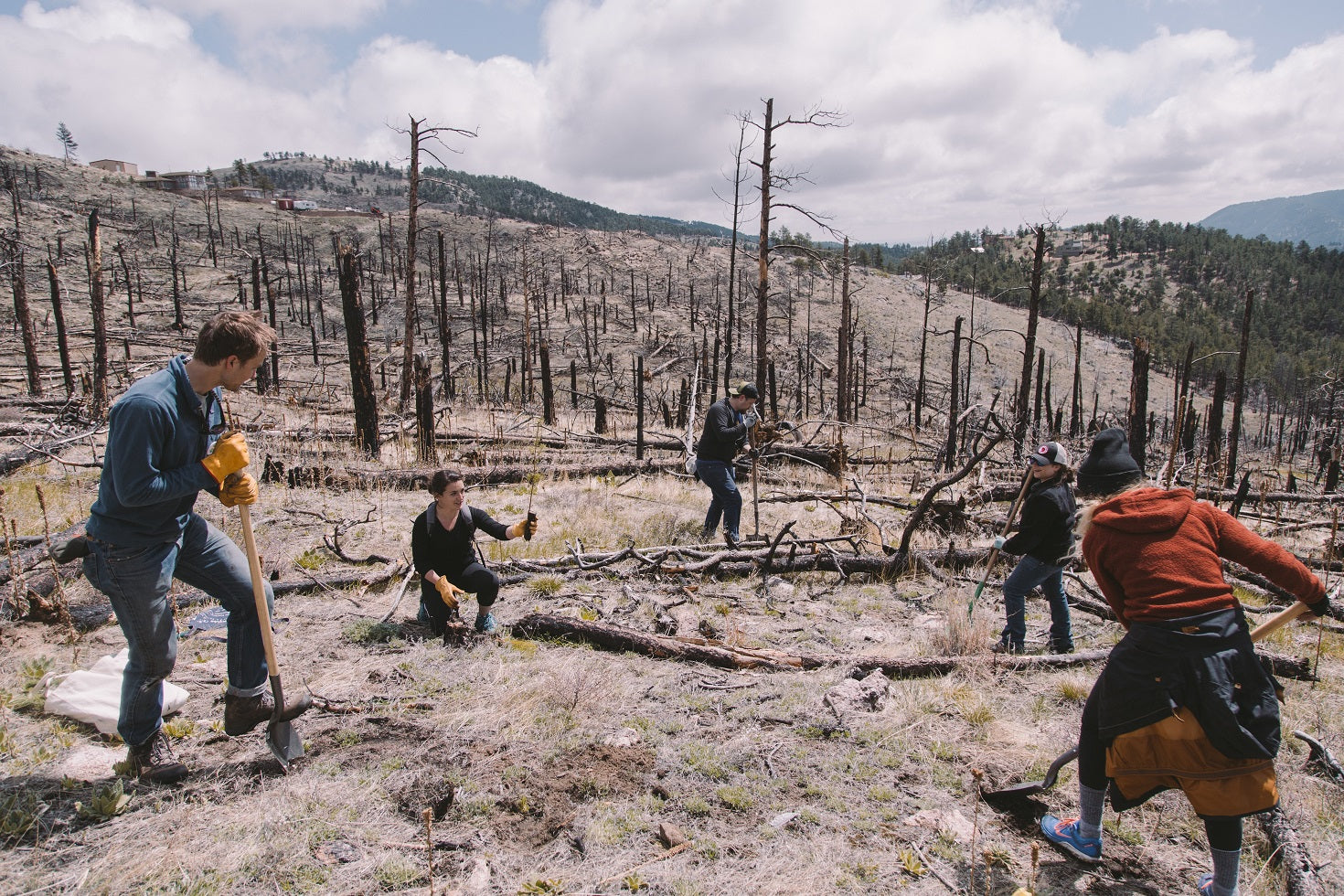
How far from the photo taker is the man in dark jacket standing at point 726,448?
7.42 metres

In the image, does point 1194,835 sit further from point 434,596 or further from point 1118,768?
point 434,596

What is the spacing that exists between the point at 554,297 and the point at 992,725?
63660 mm

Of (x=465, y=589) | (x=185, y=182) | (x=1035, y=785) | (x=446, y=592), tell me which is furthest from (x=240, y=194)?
(x=1035, y=785)

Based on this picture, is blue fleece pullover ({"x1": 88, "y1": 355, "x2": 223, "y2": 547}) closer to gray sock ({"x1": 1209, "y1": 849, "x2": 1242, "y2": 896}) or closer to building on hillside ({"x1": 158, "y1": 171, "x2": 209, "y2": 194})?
gray sock ({"x1": 1209, "y1": 849, "x2": 1242, "y2": 896})

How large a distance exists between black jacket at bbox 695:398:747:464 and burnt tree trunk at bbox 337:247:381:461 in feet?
24.8

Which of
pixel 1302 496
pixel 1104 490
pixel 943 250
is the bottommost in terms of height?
pixel 1302 496

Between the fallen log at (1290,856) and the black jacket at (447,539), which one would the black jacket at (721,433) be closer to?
the black jacket at (447,539)

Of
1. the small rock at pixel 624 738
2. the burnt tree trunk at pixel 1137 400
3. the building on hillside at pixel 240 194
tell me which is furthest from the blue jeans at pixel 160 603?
the building on hillside at pixel 240 194

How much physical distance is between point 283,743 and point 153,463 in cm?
147

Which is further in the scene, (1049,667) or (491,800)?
(1049,667)

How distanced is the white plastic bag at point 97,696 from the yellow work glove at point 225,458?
149 cm

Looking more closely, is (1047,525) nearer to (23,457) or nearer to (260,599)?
(260,599)

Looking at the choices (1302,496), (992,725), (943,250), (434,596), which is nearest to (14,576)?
(434,596)

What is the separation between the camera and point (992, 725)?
3801 millimetres
